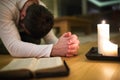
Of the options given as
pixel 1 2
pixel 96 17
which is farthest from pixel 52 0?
pixel 1 2

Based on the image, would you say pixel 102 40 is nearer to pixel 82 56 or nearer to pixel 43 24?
pixel 82 56

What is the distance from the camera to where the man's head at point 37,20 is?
1.09 m

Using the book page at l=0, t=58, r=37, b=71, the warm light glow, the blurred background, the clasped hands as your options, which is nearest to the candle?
the warm light glow

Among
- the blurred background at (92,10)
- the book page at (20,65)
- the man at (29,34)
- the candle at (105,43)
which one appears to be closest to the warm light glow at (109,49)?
the candle at (105,43)

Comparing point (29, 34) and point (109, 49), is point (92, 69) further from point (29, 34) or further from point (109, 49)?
point (29, 34)

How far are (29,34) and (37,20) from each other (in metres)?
0.14

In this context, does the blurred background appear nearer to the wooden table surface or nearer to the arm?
the arm

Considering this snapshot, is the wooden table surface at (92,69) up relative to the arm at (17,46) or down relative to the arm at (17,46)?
down

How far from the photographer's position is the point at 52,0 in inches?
213

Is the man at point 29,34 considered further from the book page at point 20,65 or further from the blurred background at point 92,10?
the blurred background at point 92,10

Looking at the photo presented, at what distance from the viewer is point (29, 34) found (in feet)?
3.99

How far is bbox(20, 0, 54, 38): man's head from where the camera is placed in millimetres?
1090

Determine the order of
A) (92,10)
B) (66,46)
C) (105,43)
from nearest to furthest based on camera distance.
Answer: (105,43) → (66,46) → (92,10)

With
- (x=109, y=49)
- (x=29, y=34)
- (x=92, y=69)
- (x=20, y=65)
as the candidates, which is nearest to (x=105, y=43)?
(x=109, y=49)
